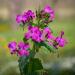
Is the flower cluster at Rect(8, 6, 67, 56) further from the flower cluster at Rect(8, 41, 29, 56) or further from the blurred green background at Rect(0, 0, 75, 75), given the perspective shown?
the blurred green background at Rect(0, 0, 75, 75)

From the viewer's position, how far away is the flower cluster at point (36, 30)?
1704 millimetres

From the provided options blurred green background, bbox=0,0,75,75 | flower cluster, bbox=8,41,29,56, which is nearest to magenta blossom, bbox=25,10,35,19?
flower cluster, bbox=8,41,29,56

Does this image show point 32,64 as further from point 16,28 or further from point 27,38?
point 16,28

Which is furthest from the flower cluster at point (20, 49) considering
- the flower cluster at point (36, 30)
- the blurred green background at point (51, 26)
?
the blurred green background at point (51, 26)

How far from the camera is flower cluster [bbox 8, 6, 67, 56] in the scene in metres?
1.70

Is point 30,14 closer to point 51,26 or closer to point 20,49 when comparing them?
point 20,49

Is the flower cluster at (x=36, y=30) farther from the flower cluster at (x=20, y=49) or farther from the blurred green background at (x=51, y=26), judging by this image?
the blurred green background at (x=51, y=26)

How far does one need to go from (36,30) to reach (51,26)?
3.27ft

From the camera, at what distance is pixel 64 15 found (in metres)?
2.73

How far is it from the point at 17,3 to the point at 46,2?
26 cm

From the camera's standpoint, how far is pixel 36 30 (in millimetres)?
1698

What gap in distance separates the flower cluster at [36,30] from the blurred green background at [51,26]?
86 centimetres

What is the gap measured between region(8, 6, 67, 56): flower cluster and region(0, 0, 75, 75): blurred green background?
0.86m

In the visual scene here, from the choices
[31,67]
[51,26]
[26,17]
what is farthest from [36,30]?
[51,26]
